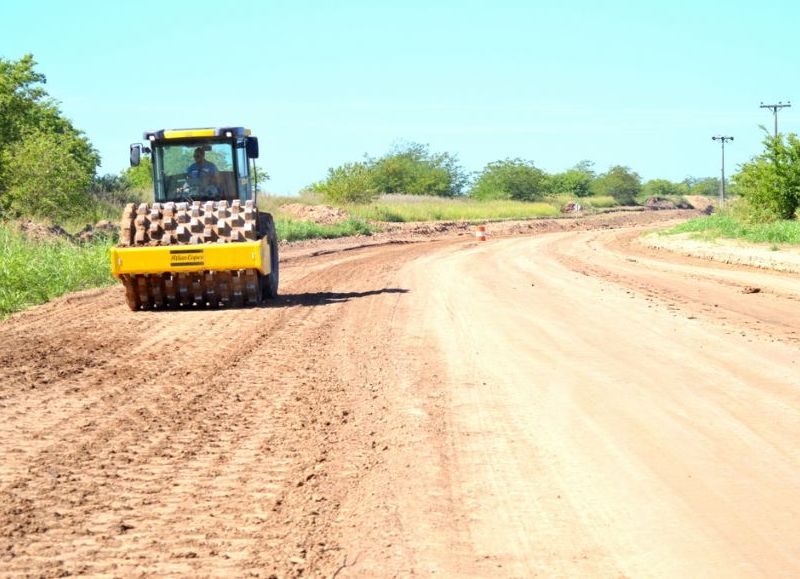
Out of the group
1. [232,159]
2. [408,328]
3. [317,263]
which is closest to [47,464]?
[408,328]

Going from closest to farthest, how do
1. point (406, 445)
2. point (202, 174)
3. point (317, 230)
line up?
point (406, 445) < point (202, 174) < point (317, 230)

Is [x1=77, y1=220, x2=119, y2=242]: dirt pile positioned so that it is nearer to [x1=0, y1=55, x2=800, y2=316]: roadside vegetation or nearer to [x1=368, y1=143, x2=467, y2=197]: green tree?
[x1=0, y1=55, x2=800, y2=316]: roadside vegetation

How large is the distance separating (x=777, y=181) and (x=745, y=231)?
455 centimetres

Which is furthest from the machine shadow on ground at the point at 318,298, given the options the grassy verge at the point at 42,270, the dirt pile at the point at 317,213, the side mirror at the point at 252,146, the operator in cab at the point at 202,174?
the dirt pile at the point at 317,213

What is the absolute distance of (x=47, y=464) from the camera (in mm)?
7059

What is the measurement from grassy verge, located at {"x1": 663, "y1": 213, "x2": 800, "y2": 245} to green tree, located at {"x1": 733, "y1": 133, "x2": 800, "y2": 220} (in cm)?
85

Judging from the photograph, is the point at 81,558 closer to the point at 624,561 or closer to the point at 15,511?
the point at 15,511

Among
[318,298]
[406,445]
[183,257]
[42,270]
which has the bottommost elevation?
[406,445]

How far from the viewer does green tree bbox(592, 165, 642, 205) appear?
13075 centimetres

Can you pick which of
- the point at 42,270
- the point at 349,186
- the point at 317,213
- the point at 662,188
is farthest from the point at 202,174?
the point at 662,188

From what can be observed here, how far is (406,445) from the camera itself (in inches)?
295

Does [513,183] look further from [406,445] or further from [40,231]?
[406,445]

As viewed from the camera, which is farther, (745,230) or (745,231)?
(745,230)

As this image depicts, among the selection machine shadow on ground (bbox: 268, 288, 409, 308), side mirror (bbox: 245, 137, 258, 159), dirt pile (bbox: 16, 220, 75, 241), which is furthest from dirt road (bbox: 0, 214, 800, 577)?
dirt pile (bbox: 16, 220, 75, 241)
